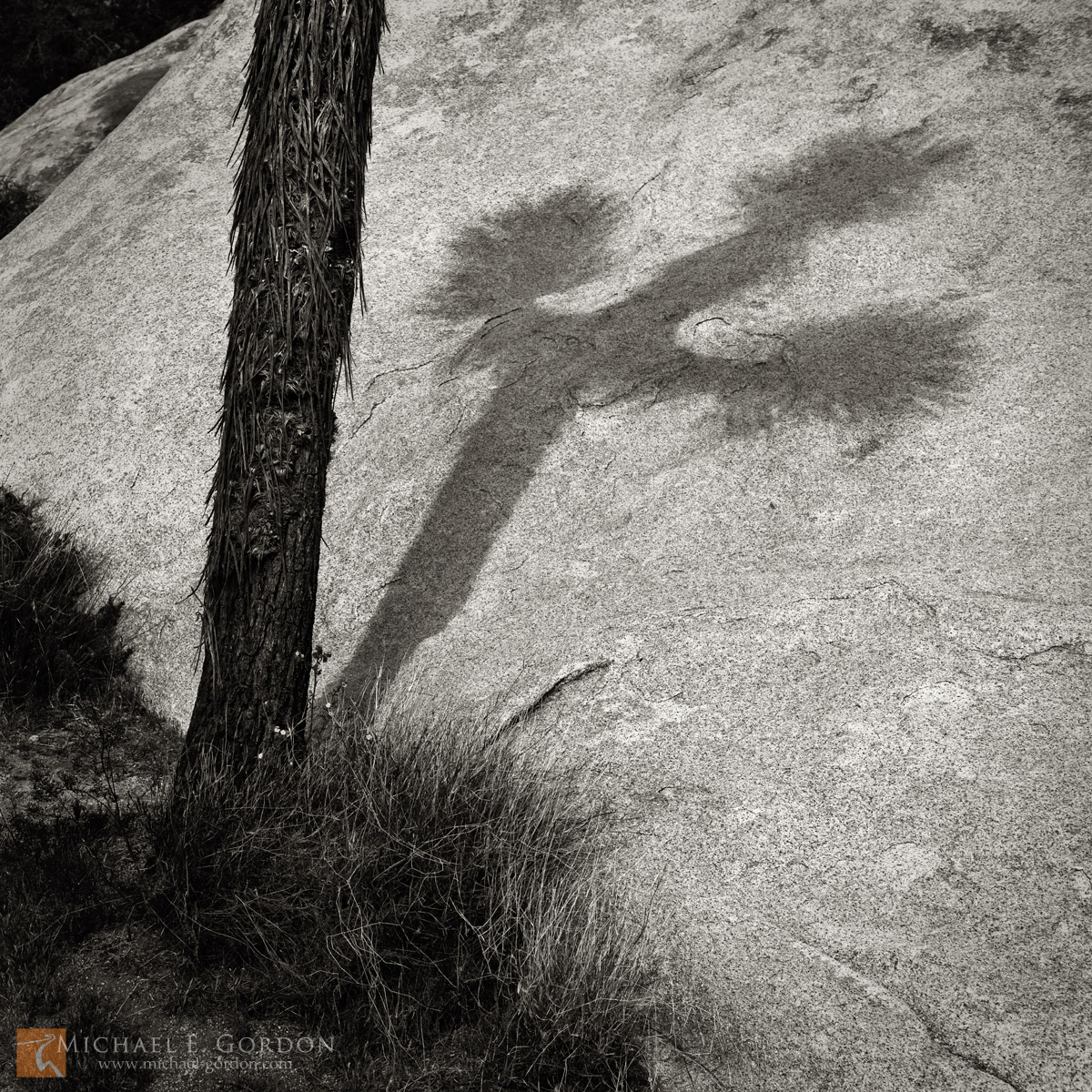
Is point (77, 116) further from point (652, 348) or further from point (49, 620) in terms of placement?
point (652, 348)

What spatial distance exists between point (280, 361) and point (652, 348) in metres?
2.43

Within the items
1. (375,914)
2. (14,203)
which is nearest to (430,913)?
(375,914)

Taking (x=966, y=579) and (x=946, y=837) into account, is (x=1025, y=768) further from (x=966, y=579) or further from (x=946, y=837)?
(x=966, y=579)

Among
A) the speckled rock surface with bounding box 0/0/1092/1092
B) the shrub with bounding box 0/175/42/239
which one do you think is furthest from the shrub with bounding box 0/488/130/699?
the shrub with bounding box 0/175/42/239

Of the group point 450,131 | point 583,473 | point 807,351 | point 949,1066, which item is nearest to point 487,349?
point 583,473

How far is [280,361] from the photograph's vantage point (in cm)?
358

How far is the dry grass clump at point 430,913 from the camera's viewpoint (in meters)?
2.91

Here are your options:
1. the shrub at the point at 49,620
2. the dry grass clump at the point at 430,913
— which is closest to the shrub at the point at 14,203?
the shrub at the point at 49,620

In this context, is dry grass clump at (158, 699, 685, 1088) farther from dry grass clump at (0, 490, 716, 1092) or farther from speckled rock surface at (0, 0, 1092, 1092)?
speckled rock surface at (0, 0, 1092, 1092)

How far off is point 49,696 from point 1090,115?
631 cm

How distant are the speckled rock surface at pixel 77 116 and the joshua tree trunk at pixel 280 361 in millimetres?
7174

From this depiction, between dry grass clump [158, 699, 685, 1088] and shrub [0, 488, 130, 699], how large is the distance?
1.88m

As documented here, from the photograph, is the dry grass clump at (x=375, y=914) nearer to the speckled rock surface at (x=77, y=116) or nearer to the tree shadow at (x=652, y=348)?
the tree shadow at (x=652, y=348)

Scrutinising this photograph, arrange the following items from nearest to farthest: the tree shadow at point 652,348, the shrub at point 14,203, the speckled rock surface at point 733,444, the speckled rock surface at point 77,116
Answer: the speckled rock surface at point 733,444 → the tree shadow at point 652,348 → the shrub at point 14,203 → the speckled rock surface at point 77,116
